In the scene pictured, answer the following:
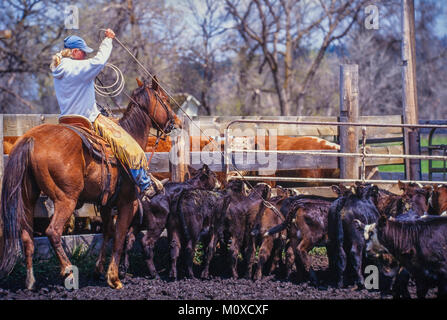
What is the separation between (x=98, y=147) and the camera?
6102 millimetres

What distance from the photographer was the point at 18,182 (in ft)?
18.5

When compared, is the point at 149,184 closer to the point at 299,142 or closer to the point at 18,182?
the point at 18,182

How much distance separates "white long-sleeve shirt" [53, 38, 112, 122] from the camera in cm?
594

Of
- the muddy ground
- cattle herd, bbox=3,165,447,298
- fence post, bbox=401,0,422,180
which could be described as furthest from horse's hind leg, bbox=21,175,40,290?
fence post, bbox=401,0,422,180

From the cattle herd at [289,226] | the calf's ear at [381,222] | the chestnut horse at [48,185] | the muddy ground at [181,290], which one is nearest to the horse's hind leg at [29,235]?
the chestnut horse at [48,185]

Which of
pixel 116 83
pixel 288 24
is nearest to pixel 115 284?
pixel 116 83

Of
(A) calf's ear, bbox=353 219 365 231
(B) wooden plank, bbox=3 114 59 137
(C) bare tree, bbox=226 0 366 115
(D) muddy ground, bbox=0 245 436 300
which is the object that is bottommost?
(D) muddy ground, bbox=0 245 436 300

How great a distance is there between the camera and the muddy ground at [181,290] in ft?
18.9

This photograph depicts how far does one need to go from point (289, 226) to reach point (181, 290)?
159 cm

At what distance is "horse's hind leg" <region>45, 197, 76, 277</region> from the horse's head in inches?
62.1

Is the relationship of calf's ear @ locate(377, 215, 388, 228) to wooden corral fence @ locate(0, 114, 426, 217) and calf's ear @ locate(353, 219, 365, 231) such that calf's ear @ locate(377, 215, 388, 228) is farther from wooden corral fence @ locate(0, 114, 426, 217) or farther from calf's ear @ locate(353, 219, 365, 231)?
wooden corral fence @ locate(0, 114, 426, 217)

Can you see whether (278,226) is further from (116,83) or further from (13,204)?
(13,204)

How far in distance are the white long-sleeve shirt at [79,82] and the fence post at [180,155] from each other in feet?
6.39

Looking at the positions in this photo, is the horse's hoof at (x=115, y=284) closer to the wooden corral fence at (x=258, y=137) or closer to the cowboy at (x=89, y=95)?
the cowboy at (x=89, y=95)
